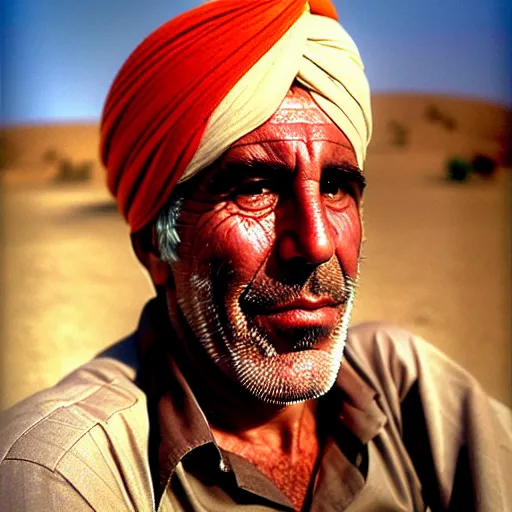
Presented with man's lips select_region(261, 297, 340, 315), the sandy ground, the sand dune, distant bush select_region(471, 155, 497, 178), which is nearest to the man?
man's lips select_region(261, 297, 340, 315)

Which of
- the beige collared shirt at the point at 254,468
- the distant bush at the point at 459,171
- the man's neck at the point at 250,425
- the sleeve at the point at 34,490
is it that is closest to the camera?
the sleeve at the point at 34,490

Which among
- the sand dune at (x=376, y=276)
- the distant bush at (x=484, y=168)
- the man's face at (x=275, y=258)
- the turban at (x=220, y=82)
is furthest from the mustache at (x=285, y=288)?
the distant bush at (x=484, y=168)

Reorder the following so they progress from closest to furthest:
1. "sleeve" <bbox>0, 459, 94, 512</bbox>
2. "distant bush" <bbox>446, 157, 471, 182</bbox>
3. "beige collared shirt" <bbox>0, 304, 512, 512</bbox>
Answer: "sleeve" <bbox>0, 459, 94, 512</bbox>, "beige collared shirt" <bbox>0, 304, 512, 512</bbox>, "distant bush" <bbox>446, 157, 471, 182</bbox>

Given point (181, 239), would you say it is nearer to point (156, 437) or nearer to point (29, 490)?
point (156, 437)

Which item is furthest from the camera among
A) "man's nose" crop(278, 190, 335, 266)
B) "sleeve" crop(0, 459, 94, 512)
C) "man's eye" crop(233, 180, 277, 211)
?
"man's eye" crop(233, 180, 277, 211)

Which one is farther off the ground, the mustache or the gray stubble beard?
the mustache

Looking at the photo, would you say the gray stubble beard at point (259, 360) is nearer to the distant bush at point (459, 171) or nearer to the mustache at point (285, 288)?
the mustache at point (285, 288)

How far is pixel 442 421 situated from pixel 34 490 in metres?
1.19

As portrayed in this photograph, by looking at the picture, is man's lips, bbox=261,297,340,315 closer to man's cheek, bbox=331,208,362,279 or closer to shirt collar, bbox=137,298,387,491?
man's cheek, bbox=331,208,362,279

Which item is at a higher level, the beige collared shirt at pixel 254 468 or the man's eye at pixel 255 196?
the man's eye at pixel 255 196

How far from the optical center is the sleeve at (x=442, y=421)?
187 cm

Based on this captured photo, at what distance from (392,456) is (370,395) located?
18 centimetres

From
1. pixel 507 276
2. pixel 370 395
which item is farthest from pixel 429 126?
pixel 370 395

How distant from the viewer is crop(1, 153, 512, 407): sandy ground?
5602 mm
